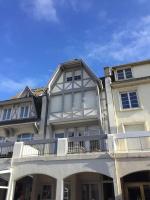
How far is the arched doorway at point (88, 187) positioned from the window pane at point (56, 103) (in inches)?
217

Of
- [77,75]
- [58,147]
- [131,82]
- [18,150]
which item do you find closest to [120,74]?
[131,82]

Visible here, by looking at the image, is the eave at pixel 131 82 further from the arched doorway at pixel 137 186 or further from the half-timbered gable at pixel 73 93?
the arched doorway at pixel 137 186

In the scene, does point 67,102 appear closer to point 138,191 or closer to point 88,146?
point 88,146

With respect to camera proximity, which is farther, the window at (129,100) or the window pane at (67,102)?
the window pane at (67,102)

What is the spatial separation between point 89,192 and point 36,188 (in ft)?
12.0

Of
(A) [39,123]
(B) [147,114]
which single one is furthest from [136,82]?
(A) [39,123]

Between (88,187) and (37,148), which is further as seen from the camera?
(37,148)

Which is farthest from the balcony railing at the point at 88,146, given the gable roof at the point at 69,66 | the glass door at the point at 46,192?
the gable roof at the point at 69,66

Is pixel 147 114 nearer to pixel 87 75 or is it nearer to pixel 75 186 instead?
pixel 87 75

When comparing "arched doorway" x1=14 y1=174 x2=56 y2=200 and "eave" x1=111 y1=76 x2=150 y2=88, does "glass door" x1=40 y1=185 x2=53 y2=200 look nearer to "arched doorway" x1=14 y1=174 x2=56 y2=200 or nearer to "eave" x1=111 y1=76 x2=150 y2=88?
"arched doorway" x1=14 y1=174 x2=56 y2=200

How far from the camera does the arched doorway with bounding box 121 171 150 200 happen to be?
1317 centimetres

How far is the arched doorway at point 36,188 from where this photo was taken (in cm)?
1422

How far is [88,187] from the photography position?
14.1m

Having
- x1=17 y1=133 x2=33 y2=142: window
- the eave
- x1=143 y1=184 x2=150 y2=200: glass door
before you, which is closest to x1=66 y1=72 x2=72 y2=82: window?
the eave
